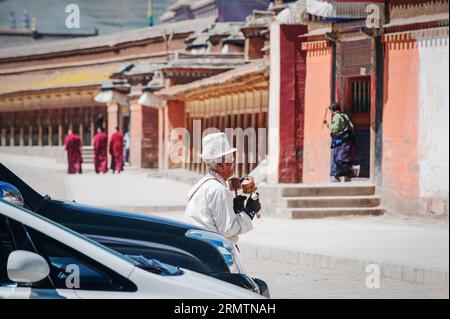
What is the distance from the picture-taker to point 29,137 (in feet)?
173

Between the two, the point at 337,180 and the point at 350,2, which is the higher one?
the point at 350,2

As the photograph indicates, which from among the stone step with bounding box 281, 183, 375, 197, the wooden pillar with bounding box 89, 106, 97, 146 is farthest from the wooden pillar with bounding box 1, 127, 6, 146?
the stone step with bounding box 281, 183, 375, 197

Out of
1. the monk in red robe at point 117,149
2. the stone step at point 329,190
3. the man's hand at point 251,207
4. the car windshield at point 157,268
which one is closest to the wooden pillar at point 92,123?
the monk in red robe at point 117,149

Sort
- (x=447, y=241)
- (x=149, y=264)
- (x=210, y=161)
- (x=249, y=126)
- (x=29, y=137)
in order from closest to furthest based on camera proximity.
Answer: (x=149, y=264) → (x=210, y=161) → (x=447, y=241) → (x=249, y=126) → (x=29, y=137)

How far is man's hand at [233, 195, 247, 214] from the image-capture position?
738 cm

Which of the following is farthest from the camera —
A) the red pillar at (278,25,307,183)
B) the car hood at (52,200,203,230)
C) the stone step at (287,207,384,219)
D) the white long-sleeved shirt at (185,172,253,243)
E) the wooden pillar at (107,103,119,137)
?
the wooden pillar at (107,103,119,137)

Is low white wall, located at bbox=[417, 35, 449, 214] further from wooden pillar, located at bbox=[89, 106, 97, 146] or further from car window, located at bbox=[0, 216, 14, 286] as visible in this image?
wooden pillar, located at bbox=[89, 106, 97, 146]

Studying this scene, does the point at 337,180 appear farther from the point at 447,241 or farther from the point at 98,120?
the point at 98,120

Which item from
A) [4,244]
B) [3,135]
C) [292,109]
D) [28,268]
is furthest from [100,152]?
[28,268]

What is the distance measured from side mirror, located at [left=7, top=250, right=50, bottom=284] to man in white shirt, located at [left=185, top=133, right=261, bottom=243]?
2649mm

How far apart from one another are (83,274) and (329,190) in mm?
14119

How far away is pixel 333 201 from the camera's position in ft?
61.8

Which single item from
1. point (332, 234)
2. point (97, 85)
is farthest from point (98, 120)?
point (332, 234)

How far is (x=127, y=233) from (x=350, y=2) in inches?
522
